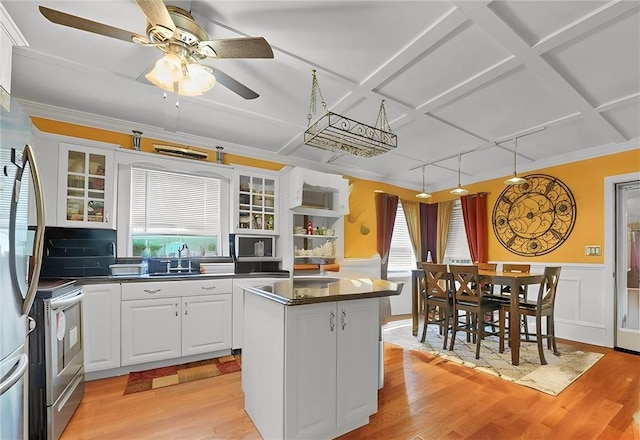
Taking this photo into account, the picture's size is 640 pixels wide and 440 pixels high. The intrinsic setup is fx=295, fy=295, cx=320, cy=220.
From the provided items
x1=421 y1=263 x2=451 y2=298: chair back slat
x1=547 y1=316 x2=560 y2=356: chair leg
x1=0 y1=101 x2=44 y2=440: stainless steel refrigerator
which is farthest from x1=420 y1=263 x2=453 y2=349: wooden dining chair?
x1=0 y1=101 x2=44 y2=440: stainless steel refrigerator

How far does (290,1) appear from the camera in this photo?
68.2 inches

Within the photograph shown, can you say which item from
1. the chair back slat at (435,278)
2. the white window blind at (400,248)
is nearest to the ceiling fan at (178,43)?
the chair back slat at (435,278)

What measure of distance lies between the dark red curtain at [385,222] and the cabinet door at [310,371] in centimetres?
370

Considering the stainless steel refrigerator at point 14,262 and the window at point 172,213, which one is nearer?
the stainless steel refrigerator at point 14,262

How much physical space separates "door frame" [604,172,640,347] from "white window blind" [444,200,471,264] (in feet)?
6.61

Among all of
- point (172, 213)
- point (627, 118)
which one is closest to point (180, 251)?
point (172, 213)

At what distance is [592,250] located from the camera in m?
4.02

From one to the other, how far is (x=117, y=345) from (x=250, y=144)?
2740 millimetres

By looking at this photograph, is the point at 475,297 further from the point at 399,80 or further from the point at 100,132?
the point at 100,132

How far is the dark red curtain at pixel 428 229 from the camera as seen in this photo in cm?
613

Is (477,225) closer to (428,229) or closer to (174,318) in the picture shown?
(428,229)

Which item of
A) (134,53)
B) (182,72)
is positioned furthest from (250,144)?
(182,72)

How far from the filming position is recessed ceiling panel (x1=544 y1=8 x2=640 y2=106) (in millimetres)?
1935

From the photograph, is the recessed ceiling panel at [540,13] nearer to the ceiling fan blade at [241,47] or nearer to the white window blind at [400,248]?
the ceiling fan blade at [241,47]
